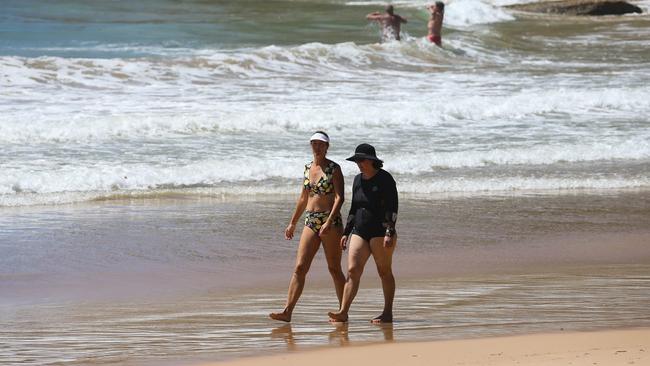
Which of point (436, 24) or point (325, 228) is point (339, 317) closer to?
point (325, 228)

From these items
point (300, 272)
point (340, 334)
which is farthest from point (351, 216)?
point (340, 334)

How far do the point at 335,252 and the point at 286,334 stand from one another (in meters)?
0.84

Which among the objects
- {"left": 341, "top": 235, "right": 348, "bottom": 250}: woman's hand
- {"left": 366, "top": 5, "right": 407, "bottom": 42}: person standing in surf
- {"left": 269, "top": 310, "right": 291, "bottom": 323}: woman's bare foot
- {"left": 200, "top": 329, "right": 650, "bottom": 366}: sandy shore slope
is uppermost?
{"left": 366, "top": 5, "right": 407, "bottom": 42}: person standing in surf

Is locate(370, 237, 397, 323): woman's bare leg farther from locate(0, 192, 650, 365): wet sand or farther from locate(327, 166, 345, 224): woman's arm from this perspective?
locate(327, 166, 345, 224): woman's arm

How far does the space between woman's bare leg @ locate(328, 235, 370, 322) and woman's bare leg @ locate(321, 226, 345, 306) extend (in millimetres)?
164

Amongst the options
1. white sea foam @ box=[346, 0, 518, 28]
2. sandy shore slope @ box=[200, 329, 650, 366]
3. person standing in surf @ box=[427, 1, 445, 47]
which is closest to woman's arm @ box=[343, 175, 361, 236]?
sandy shore slope @ box=[200, 329, 650, 366]

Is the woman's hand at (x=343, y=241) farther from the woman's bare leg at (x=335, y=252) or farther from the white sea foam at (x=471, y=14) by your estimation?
the white sea foam at (x=471, y=14)

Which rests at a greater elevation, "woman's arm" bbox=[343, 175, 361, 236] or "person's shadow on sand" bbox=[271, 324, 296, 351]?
"woman's arm" bbox=[343, 175, 361, 236]

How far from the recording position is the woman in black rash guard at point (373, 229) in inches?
309

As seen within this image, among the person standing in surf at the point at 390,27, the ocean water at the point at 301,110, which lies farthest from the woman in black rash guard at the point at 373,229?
the person standing in surf at the point at 390,27

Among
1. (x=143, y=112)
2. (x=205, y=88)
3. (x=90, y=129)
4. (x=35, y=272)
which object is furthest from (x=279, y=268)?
(x=205, y=88)

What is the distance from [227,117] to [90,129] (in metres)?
2.17

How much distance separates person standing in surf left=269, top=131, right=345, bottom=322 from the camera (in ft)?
26.4

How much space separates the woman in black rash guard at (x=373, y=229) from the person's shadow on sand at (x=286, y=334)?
33cm
